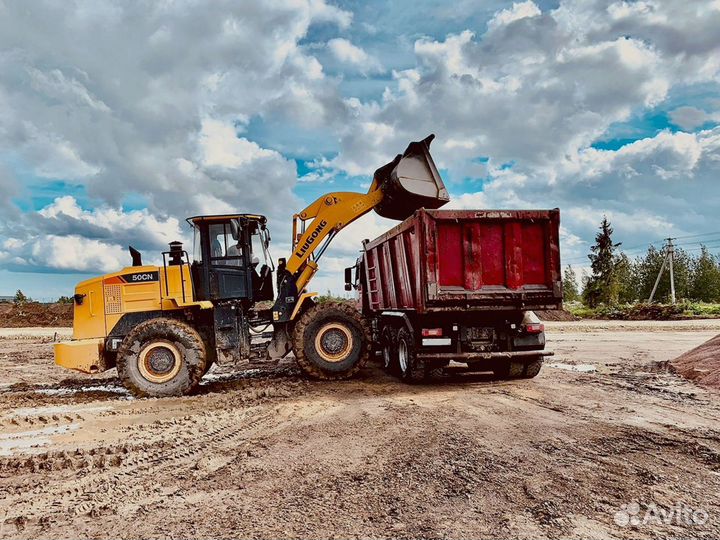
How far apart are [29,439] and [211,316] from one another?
3.84m

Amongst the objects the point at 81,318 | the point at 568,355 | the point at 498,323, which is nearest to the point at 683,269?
the point at 568,355

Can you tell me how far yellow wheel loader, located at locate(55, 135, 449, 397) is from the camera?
30.7ft

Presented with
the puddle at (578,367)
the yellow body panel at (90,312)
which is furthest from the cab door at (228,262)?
the puddle at (578,367)

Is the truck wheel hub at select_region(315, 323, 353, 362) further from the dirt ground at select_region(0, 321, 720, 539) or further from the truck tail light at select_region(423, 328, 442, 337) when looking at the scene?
the truck tail light at select_region(423, 328, 442, 337)

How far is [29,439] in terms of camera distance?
6.65 m

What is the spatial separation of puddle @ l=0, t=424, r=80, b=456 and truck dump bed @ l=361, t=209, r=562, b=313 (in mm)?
5588

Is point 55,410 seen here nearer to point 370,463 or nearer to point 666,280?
point 370,463

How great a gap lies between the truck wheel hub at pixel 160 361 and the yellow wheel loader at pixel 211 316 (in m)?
0.02

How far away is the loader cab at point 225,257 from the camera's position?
32.6 feet

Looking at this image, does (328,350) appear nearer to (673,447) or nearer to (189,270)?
(189,270)

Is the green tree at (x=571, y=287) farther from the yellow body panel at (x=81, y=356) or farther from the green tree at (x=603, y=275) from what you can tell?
the yellow body panel at (x=81, y=356)

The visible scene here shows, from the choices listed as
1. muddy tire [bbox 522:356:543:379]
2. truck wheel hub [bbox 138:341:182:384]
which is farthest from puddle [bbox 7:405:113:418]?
muddy tire [bbox 522:356:543:379]

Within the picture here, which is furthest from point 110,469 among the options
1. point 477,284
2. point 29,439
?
point 477,284

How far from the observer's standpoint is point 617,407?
24.5ft
